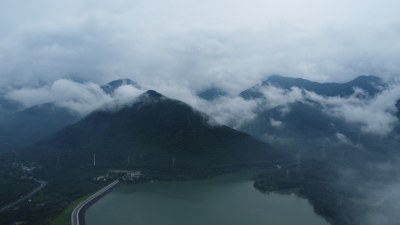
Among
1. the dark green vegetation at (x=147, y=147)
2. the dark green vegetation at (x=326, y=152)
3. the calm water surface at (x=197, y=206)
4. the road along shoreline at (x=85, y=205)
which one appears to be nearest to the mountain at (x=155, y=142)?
the dark green vegetation at (x=147, y=147)

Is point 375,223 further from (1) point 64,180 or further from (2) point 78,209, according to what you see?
(1) point 64,180

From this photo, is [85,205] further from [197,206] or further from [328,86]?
[328,86]

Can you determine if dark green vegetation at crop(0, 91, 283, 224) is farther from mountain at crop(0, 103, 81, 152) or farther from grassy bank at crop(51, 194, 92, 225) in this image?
mountain at crop(0, 103, 81, 152)

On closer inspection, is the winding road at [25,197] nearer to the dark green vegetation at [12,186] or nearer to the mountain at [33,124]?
the dark green vegetation at [12,186]

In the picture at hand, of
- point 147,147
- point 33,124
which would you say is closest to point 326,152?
point 147,147

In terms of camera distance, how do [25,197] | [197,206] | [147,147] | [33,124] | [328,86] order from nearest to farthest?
[197,206], [25,197], [147,147], [33,124], [328,86]
